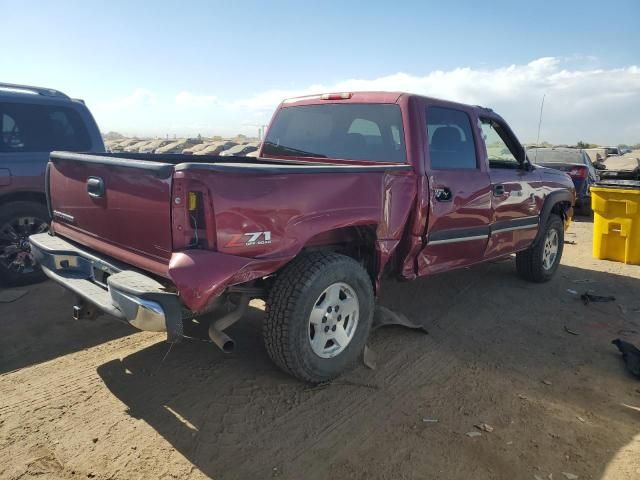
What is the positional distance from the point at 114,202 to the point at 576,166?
11139mm

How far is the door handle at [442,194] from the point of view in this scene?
156 inches

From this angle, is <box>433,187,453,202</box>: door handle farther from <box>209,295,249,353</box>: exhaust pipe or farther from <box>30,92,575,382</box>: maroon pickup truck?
<box>209,295,249,353</box>: exhaust pipe

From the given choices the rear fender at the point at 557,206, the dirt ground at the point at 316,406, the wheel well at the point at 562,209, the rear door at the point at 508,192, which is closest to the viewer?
the dirt ground at the point at 316,406

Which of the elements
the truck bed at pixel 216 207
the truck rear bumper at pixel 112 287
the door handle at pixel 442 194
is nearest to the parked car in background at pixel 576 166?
the door handle at pixel 442 194

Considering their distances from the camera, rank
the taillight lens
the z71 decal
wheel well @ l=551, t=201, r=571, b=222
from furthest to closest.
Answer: the taillight lens
wheel well @ l=551, t=201, r=571, b=222
the z71 decal

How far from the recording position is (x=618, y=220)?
7277 mm

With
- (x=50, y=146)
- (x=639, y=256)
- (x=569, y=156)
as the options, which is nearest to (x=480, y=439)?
(x=50, y=146)

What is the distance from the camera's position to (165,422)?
9.32 feet

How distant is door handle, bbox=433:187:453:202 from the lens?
396 centimetres

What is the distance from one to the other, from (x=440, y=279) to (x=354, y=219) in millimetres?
2995

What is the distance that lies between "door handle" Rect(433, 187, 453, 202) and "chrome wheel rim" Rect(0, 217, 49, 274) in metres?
4.13

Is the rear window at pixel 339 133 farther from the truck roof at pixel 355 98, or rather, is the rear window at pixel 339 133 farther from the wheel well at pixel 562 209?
the wheel well at pixel 562 209

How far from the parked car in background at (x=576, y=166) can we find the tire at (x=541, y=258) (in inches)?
217

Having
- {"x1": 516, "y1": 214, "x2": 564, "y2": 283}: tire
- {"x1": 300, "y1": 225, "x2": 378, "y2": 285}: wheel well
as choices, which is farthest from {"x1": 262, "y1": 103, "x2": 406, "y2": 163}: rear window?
{"x1": 516, "y1": 214, "x2": 564, "y2": 283}: tire
